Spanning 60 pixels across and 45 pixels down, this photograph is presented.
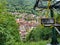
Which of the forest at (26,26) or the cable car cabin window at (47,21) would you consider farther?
the forest at (26,26)

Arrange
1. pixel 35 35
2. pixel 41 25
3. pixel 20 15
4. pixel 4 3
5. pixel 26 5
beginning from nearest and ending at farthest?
pixel 41 25 → pixel 4 3 → pixel 35 35 → pixel 20 15 → pixel 26 5

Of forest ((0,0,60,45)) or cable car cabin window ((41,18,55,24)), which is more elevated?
cable car cabin window ((41,18,55,24))

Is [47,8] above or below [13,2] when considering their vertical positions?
above

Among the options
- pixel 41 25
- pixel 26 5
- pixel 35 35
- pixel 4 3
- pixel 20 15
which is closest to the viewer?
pixel 41 25

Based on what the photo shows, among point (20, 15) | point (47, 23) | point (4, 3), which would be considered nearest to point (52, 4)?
point (47, 23)

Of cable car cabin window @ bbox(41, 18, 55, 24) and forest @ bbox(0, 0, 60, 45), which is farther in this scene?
forest @ bbox(0, 0, 60, 45)

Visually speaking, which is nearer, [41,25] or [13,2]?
[41,25]

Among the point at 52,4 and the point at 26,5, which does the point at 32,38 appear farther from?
the point at 52,4

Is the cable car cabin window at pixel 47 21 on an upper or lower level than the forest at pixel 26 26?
upper
